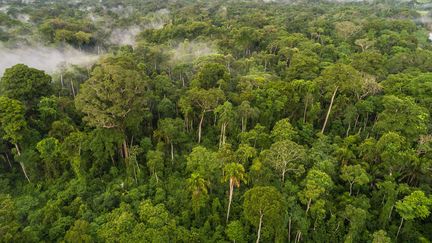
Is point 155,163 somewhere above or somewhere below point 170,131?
below

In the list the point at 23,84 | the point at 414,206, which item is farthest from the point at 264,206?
the point at 23,84

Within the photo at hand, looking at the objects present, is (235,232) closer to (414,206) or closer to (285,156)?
(285,156)

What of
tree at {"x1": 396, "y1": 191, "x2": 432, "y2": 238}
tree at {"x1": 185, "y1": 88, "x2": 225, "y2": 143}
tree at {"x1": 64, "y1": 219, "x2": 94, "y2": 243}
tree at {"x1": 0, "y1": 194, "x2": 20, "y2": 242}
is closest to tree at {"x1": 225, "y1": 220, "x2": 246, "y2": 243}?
tree at {"x1": 64, "y1": 219, "x2": 94, "y2": 243}

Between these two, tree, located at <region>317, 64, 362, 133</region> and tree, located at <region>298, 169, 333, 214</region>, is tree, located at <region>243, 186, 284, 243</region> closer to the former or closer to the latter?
tree, located at <region>298, 169, 333, 214</region>

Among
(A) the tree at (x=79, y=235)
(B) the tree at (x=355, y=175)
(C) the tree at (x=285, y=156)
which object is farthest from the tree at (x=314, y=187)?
(A) the tree at (x=79, y=235)

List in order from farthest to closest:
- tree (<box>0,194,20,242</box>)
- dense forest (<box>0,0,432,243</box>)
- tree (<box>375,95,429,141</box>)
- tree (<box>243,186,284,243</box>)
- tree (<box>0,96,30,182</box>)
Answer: tree (<box>375,95,429,141</box>) < tree (<box>0,96,30,182</box>) < dense forest (<box>0,0,432,243</box>) < tree (<box>243,186,284,243</box>) < tree (<box>0,194,20,242</box>)
